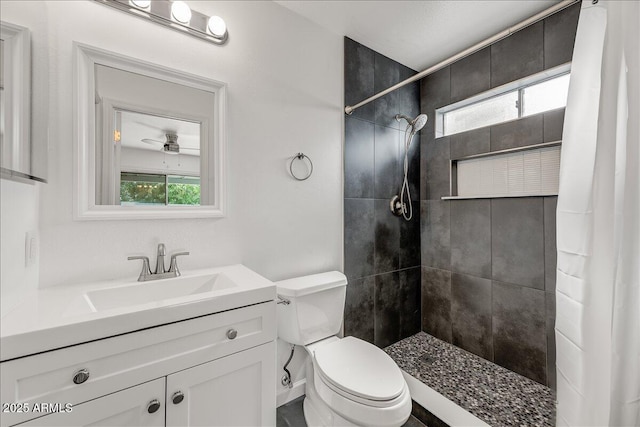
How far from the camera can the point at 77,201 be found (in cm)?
112

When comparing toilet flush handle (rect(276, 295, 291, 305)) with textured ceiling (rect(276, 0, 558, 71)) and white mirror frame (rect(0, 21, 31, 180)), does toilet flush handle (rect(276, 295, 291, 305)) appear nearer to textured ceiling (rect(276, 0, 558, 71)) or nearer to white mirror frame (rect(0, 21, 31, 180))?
white mirror frame (rect(0, 21, 31, 180))

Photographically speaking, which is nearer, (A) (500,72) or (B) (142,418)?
(B) (142,418)

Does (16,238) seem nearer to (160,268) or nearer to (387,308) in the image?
(160,268)

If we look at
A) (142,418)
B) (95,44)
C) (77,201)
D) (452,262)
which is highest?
(95,44)

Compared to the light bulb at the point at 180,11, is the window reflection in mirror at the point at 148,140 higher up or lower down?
lower down

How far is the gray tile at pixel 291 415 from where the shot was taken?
152cm

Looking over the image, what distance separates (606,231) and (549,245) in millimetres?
1010

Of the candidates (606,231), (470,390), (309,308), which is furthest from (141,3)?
(470,390)

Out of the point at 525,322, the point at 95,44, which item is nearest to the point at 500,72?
the point at 525,322

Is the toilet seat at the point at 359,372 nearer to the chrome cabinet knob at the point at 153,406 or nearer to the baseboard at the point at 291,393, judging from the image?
the baseboard at the point at 291,393

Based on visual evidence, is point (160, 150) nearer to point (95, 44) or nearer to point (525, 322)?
point (95, 44)

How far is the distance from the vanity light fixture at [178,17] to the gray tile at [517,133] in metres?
1.87

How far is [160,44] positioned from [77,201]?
2.69 feet

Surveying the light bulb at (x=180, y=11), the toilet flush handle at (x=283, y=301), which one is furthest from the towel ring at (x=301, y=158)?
the light bulb at (x=180, y=11)
